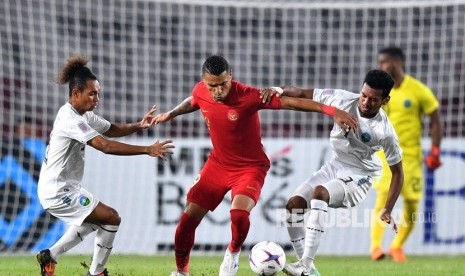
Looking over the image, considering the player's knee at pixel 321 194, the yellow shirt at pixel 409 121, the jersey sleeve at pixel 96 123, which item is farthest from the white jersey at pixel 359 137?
the yellow shirt at pixel 409 121

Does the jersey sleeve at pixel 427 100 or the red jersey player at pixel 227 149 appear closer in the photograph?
the red jersey player at pixel 227 149

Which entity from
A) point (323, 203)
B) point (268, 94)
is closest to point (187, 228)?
point (323, 203)

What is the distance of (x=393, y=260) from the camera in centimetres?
1066

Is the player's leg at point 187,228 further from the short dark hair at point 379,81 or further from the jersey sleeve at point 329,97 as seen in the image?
the short dark hair at point 379,81

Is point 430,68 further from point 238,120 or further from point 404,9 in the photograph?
point 238,120

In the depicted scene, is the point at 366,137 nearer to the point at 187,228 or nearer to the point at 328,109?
the point at 328,109

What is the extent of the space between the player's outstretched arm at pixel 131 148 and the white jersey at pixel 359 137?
1.47 meters

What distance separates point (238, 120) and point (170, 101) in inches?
238

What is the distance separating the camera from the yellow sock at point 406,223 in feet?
35.1

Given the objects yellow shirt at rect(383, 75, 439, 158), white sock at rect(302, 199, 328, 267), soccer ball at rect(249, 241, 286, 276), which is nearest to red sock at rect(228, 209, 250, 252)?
soccer ball at rect(249, 241, 286, 276)

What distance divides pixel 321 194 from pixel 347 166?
52cm

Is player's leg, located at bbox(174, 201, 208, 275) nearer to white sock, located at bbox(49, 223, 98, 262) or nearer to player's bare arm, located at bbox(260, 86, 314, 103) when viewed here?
white sock, located at bbox(49, 223, 98, 262)

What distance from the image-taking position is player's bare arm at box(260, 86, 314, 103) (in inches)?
298

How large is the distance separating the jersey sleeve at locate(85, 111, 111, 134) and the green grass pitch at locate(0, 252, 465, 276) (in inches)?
44.7
